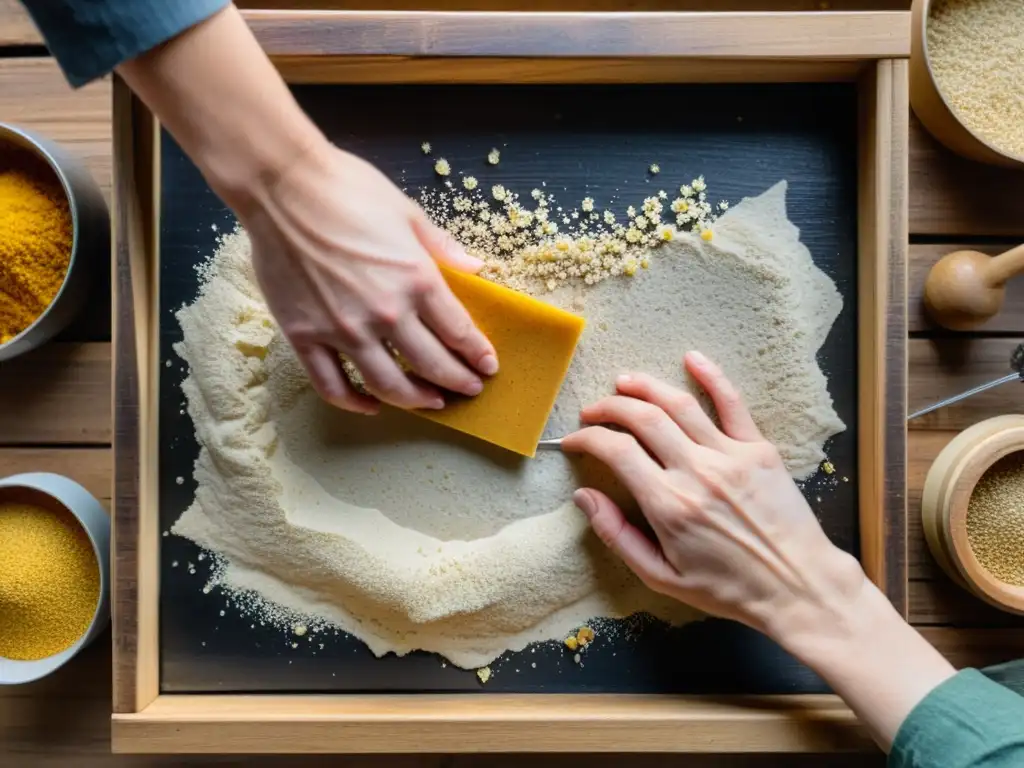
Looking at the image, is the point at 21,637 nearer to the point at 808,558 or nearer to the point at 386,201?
the point at 386,201

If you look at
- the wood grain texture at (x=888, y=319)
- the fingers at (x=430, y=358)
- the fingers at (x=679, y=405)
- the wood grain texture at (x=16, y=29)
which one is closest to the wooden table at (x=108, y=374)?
the wood grain texture at (x=16, y=29)

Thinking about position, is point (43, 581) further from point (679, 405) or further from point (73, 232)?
point (679, 405)

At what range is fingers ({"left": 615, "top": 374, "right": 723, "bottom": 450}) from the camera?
2.27ft

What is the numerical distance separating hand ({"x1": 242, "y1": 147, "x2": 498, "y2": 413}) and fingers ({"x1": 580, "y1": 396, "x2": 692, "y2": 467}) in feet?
0.39

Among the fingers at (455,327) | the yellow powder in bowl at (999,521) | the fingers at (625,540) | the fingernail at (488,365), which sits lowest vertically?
the yellow powder in bowl at (999,521)

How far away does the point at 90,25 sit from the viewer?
1.53ft

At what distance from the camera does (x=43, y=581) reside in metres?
0.70

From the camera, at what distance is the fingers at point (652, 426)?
2.25 ft

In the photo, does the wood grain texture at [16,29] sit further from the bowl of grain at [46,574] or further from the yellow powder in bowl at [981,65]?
the yellow powder in bowl at [981,65]

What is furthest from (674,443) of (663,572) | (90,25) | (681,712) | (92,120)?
(92,120)

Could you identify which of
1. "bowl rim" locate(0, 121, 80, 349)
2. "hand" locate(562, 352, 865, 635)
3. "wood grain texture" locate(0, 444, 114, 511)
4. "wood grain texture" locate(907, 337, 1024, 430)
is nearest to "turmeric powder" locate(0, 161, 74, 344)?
"bowl rim" locate(0, 121, 80, 349)

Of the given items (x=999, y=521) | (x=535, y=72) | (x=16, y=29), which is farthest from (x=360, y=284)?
(x=999, y=521)

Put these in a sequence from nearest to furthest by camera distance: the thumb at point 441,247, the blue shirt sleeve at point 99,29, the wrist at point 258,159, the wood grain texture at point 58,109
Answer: the blue shirt sleeve at point 99,29 → the wrist at point 258,159 → the thumb at point 441,247 → the wood grain texture at point 58,109

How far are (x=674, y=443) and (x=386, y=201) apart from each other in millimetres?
313
